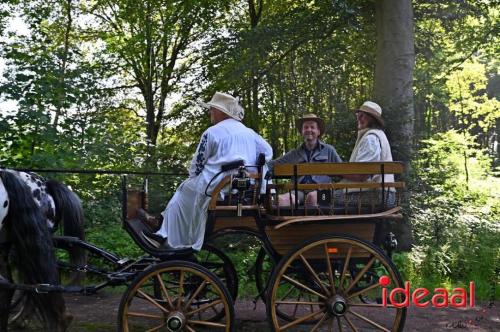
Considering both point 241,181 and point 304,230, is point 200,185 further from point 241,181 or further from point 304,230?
point 304,230

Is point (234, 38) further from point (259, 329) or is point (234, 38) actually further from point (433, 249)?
point (259, 329)

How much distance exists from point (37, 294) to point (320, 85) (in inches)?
296

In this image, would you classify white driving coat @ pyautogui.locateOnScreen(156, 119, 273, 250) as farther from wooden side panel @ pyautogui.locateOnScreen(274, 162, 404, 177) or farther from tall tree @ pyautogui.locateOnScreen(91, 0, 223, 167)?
tall tree @ pyautogui.locateOnScreen(91, 0, 223, 167)

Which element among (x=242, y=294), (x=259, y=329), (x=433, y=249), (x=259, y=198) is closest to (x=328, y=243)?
(x=259, y=198)

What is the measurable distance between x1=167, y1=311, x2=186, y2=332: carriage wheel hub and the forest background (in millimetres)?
3212

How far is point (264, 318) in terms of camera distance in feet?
17.1

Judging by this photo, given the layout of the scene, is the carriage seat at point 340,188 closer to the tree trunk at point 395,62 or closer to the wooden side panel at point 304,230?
the wooden side panel at point 304,230

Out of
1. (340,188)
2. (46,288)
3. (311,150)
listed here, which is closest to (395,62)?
(311,150)

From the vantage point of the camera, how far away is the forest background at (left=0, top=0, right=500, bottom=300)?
294 inches

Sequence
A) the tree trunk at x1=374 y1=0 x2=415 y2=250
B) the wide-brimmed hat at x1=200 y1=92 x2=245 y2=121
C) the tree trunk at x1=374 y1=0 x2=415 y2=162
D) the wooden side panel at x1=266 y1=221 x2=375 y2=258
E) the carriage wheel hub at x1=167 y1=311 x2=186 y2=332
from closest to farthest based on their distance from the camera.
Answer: the carriage wheel hub at x1=167 y1=311 x2=186 y2=332
the wooden side panel at x1=266 y1=221 x2=375 y2=258
the wide-brimmed hat at x1=200 y1=92 x2=245 y2=121
the tree trunk at x1=374 y1=0 x2=415 y2=250
the tree trunk at x1=374 y1=0 x2=415 y2=162

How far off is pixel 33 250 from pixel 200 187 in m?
1.35

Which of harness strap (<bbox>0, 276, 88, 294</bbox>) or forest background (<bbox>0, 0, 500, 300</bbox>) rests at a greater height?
forest background (<bbox>0, 0, 500, 300</bbox>)

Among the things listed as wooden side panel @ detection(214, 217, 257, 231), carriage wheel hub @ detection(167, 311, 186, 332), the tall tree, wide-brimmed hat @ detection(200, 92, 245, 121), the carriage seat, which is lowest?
carriage wheel hub @ detection(167, 311, 186, 332)

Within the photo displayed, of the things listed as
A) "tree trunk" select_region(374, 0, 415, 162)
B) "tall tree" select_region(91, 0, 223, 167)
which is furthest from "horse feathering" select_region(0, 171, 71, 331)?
"tall tree" select_region(91, 0, 223, 167)
